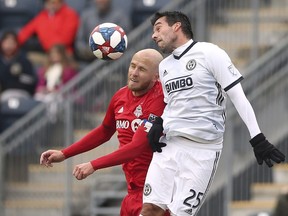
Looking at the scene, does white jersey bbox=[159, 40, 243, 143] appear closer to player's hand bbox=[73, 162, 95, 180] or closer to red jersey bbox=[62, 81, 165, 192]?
red jersey bbox=[62, 81, 165, 192]

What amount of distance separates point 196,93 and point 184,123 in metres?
0.26

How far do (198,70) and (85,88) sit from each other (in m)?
5.57

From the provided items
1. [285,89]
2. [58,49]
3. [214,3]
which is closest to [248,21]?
[214,3]

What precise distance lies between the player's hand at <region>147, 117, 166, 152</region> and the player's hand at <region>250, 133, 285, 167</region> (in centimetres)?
87

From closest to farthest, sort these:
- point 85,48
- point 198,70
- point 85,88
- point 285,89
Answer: point 198,70 < point 285,89 < point 85,88 < point 85,48

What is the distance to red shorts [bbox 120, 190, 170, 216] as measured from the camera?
10.4 m

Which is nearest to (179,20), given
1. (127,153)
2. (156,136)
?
(156,136)

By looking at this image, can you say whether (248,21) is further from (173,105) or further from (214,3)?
(173,105)

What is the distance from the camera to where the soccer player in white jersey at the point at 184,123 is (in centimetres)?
986

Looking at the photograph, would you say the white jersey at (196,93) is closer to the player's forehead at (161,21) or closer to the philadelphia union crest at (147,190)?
the player's forehead at (161,21)

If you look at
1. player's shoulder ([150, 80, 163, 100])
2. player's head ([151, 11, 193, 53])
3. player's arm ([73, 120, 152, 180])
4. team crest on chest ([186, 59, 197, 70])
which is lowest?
player's arm ([73, 120, 152, 180])

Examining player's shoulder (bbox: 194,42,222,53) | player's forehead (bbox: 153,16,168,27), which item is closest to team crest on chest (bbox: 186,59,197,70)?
→ player's shoulder (bbox: 194,42,222,53)

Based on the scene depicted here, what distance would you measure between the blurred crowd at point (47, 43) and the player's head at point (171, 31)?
5432 millimetres

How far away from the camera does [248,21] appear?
1552 cm
